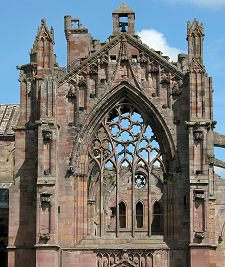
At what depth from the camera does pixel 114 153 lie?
3884 cm

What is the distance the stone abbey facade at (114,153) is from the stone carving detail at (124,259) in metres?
0.04

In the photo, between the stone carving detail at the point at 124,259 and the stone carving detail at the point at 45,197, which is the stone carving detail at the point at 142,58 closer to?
the stone carving detail at the point at 45,197

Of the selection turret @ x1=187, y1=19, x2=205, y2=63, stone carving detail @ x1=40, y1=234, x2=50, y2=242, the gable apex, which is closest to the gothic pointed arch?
turret @ x1=187, y1=19, x2=205, y2=63

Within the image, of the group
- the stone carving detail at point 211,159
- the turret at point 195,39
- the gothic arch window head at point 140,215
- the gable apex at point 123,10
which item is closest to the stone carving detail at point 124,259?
the stone carving detail at point 211,159

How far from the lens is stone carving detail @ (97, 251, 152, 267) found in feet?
123

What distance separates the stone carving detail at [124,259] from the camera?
37.4m

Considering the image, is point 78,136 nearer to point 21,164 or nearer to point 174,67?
point 21,164

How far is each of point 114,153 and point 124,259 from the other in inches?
194

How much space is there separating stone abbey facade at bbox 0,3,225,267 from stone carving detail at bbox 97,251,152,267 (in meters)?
0.04

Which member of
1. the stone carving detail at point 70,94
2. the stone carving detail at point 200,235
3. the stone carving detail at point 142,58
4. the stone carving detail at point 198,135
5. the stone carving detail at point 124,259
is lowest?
the stone carving detail at point 124,259

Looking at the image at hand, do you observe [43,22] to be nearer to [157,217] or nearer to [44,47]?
[44,47]

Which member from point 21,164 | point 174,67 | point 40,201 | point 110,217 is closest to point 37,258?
point 40,201

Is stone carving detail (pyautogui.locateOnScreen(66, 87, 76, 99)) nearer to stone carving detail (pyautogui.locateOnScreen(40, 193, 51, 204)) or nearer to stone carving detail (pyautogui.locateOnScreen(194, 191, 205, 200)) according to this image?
stone carving detail (pyautogui.locateOnScreen(40, 193, 51, 204))

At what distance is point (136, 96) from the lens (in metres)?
39.2
